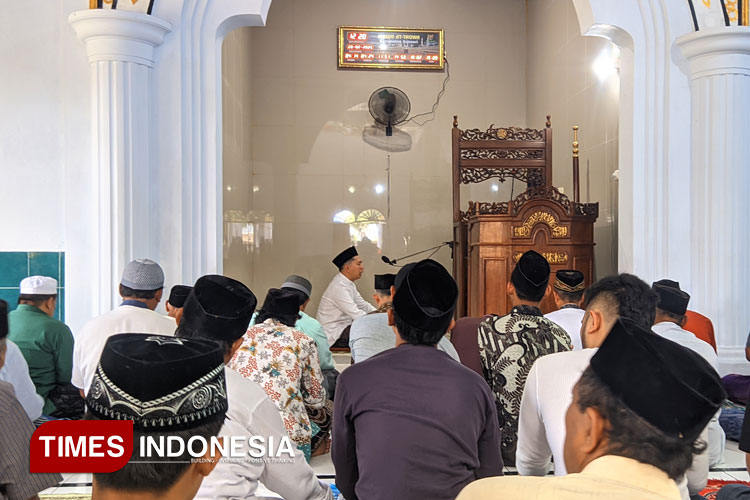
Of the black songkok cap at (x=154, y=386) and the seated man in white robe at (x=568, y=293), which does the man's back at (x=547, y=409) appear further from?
the seated man in white robe at (x=568, y=293)

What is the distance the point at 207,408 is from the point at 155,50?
3.90 meters

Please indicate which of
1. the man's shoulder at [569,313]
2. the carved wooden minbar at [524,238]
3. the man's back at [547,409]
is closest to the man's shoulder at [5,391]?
the man's back at [547,409]

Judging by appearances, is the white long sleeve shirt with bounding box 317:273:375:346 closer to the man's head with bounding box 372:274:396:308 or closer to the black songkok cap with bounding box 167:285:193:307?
the man's head with bounding box 372:274:396:308

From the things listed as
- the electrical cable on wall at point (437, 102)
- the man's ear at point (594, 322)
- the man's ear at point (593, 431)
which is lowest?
the man's ear at point (593, 431)

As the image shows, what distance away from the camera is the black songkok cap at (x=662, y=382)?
1101 mm

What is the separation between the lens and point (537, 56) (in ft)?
29.2

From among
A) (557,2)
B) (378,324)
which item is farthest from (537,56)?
(378,324)

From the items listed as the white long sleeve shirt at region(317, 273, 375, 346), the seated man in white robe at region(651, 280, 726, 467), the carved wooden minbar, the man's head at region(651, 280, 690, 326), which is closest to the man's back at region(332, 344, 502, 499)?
the seated man in white robe at region(651, 280, 726, 467)

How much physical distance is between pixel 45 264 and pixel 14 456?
3216 millimetres

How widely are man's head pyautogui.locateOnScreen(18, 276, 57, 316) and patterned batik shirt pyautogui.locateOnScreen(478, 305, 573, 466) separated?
100 inches

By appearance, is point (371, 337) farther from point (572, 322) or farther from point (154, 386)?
point (154, 386)

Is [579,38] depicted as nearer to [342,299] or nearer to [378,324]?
[342,299]

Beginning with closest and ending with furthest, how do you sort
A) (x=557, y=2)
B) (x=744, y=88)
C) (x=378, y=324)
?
(x=378, y=324) → (x=744, y=88) → (x=557, y=2)

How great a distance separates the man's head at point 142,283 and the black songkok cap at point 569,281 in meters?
2.03
